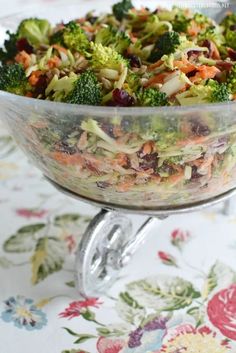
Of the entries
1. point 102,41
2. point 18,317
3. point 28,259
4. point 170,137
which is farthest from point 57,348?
point 102,41

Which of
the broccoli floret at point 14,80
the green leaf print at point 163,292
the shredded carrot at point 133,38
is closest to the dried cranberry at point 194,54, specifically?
the shredded carrot at point 133,38

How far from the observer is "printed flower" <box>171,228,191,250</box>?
103 centimetres

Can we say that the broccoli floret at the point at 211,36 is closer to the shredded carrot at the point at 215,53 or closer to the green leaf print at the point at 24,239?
the shredded carrot at the point at 215,53

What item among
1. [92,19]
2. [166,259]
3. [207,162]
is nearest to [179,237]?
[166,259]

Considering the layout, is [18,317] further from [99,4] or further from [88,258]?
[99,4]

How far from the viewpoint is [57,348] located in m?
0.82

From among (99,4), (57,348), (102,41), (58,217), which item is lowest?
(57,348)

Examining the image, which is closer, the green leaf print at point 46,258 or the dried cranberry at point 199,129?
the dried cranberry at point 199,129

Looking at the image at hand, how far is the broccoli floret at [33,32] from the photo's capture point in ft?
3.38

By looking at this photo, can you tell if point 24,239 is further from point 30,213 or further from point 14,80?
point 14,80

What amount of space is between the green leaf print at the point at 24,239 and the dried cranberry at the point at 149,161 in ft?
1.09

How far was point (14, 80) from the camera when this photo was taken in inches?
33.3

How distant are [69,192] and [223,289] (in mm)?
265

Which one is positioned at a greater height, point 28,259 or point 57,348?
point 28,259
